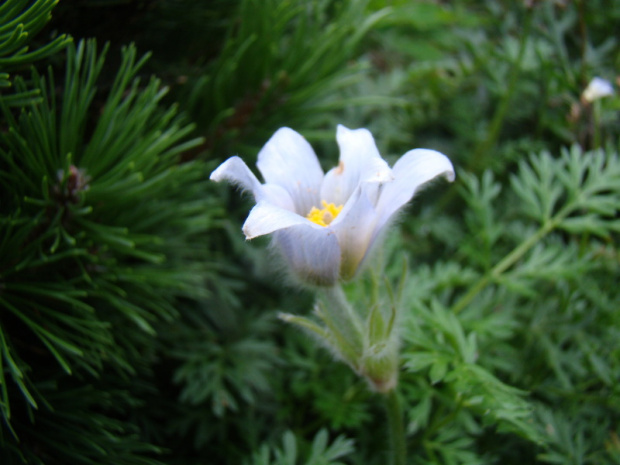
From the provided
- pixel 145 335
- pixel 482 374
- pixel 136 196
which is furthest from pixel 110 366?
pixel 482 374

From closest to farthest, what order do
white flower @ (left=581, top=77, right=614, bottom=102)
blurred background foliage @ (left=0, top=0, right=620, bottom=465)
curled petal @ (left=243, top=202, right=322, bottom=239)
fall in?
curled petal @ (left=243, top=202, right=322, bottom=239) < blurred background foliage @ (left=0, top=0, right=620, bottom=465) < white flower @ (left=581, top=77, right=614, bottom=102)

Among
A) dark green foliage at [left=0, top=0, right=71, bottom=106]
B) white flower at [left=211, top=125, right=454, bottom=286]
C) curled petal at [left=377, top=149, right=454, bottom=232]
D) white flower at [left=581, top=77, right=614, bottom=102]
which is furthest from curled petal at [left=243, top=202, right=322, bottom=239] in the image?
white flower at [left=581, top=77, right=614, bottom=102]

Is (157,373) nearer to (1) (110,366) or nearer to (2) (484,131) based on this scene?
(1) (110,366)

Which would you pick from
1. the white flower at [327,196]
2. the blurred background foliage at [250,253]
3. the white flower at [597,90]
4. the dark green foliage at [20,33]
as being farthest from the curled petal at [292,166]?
the white flower at [597,90]

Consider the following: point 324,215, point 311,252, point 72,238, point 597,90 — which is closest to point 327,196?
point 324,215

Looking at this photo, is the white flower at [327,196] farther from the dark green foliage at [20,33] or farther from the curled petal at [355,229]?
the dark green foliage at [20,33]

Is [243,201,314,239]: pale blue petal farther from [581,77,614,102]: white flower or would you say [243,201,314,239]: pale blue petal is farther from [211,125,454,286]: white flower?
[581,77,614,102]: white flower
